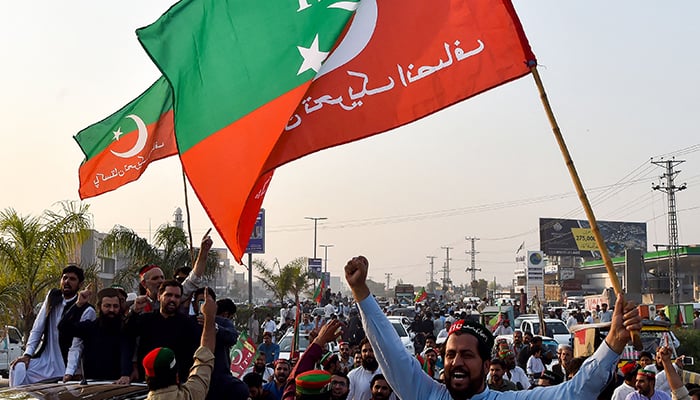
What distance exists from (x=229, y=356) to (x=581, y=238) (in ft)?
290

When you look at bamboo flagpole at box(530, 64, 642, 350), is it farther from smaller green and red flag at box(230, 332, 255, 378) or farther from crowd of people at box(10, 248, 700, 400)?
smaller green and red flag at box(230, 332, 255, 378)

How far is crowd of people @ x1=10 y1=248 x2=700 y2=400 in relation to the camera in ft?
11.3

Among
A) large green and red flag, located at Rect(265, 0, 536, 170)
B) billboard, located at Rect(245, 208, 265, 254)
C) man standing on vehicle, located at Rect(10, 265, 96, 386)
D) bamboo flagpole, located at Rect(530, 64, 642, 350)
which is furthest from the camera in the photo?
billboard, located at Rect(245, 208, 265, 254)

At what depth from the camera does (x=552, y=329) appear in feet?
83.7

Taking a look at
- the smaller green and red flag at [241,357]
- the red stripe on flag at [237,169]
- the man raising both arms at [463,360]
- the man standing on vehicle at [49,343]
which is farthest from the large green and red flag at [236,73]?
the smaller green and red flag at [241,357]

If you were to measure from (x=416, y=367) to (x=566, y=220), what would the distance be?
303 ft

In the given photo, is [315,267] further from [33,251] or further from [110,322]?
[110,322]

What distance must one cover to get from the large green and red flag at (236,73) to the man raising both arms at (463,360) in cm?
216

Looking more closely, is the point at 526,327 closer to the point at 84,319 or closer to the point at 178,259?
the point at 178,259

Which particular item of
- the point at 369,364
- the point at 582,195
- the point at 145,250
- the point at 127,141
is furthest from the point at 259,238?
the point at 582,195

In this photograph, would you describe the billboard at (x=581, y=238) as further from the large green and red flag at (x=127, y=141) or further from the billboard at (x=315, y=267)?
the large green and red flag at (x=127, y=141)

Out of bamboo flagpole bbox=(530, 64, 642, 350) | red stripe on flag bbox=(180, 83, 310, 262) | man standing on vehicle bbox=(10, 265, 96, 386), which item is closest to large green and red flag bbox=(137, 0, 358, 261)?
red stripe on flag bbox=(180, 83, 310, 262)

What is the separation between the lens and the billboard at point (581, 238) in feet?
300

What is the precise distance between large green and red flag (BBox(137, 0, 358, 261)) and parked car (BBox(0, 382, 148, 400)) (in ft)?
4.27
